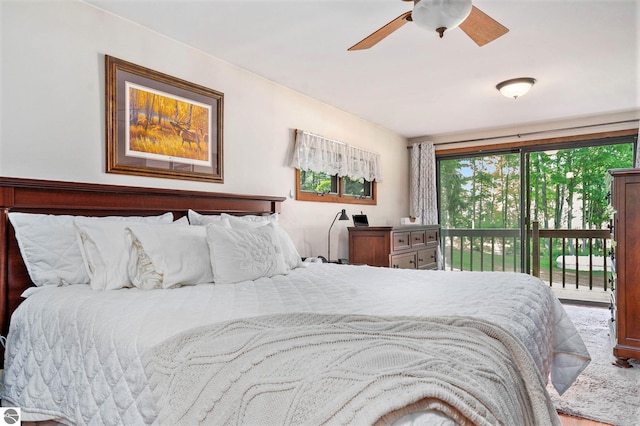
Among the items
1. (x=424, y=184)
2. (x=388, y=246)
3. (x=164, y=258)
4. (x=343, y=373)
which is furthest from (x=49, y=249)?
(x=424, y=184)

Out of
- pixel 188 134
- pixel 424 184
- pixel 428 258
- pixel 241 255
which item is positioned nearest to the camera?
pixel 241 255

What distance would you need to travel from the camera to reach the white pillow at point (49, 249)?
1878 millimetres

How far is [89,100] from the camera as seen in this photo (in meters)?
2.28

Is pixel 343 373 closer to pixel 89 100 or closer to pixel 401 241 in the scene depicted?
pixel 89 100

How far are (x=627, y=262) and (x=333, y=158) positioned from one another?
2708 mm

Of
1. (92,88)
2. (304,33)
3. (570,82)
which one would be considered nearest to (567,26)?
(570,82)

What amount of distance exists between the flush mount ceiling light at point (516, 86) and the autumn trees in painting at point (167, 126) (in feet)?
8.67

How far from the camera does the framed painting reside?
240 cm

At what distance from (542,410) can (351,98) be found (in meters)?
3.46

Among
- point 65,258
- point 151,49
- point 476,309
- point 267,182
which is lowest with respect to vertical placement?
point 476,309

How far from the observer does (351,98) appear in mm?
4023

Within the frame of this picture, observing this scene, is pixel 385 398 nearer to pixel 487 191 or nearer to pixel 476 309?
pixel 476 309

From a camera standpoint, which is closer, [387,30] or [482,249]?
[387,30]

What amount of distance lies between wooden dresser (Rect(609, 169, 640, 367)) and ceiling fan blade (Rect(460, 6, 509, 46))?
1547mm
